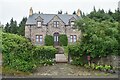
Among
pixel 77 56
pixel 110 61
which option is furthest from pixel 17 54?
pixel 110 61

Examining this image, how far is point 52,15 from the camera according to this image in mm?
34875

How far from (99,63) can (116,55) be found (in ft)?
4.18

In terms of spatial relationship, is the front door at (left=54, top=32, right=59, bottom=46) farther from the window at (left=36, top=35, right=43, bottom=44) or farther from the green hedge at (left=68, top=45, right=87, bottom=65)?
the green hedge at (left=68, top=45, right=87, bottom=65)

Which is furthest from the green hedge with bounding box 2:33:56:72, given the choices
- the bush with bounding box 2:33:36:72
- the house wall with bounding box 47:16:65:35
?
the house wall with bounding box 47:16:65:35

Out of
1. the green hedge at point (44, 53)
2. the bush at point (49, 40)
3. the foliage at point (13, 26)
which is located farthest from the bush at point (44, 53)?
the foliage at point (13, 26)

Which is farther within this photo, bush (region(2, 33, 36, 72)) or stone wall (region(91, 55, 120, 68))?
stone wall (region(91, 55, 120, 68))

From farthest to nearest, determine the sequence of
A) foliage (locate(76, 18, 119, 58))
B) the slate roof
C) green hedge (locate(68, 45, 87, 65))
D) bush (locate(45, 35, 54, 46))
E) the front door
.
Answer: the slate roof → the front door → bush (locate(45, 35, 54, 46)) → green hedge (locate(68, 45, 87, 65)) → foliage (locate(76, 18, 119, 58))

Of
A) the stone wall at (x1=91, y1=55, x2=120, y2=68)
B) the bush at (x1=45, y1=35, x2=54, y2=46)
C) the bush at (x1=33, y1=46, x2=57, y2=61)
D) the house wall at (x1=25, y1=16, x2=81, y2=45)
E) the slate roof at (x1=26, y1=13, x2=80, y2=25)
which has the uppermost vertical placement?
the slate roof at (x1=26, y1=13, x2=80, y2=25)

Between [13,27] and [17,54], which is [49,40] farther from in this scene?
[17,54]

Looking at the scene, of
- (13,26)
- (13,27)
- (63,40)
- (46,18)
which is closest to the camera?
(63,40)

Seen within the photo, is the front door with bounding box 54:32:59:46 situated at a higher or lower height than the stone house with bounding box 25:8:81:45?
lower

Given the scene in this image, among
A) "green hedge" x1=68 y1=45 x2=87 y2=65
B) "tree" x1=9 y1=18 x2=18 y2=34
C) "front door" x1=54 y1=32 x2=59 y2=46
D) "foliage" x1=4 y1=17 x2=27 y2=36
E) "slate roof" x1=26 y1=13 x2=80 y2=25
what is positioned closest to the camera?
"green hedge" x1=68 y1=45 x2=87 y2=65

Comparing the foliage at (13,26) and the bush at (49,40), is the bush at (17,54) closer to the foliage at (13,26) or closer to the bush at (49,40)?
the bush at (49,40)

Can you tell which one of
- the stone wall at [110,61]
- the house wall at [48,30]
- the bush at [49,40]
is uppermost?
the house wall at [48,30]
